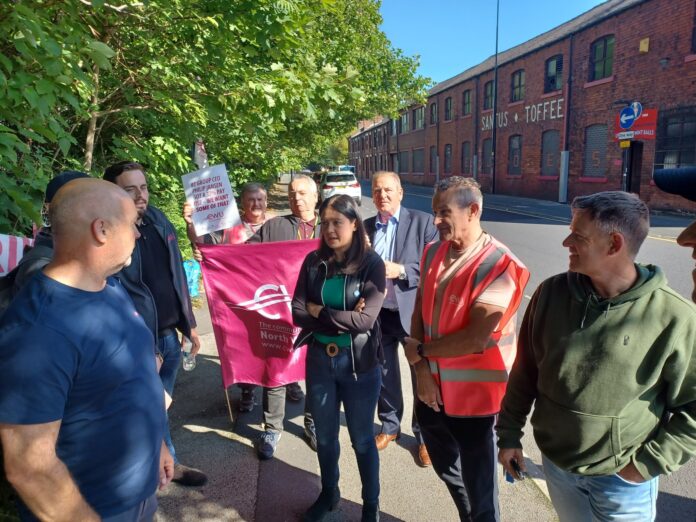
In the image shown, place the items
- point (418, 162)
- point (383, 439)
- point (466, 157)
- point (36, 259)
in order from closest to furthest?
point (36, 259), point (383, 439), point (466, 157), point (418, 162)

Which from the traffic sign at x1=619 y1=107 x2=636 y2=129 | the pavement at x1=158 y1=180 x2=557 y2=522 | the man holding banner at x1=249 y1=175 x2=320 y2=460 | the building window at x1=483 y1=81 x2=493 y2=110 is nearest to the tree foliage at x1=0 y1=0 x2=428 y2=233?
the man holding banner at x1=249 y1=175 x2=320 y2=460

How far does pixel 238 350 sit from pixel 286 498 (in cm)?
127

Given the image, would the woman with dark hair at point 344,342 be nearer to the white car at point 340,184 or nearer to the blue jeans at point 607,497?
the blue jeans at point 607,497

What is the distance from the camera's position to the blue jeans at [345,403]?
8.56ft

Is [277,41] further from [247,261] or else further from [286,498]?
[286,498]

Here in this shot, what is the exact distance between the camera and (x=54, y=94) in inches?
120

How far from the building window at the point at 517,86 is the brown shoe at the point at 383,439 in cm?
2599

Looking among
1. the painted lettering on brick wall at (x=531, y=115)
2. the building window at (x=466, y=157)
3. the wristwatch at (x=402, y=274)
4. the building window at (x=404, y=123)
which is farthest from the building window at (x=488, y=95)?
the wristwatch at (x=402, y=274)

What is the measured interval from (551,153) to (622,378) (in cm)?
2425

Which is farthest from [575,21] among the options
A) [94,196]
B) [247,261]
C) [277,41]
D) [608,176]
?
[94,196]

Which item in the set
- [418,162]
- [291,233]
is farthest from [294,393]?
[418,162]

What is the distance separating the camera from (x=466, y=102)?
31859mm

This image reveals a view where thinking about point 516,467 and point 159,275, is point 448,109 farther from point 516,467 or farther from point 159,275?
point 516,467

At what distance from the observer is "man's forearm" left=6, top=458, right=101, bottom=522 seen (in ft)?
4.36
